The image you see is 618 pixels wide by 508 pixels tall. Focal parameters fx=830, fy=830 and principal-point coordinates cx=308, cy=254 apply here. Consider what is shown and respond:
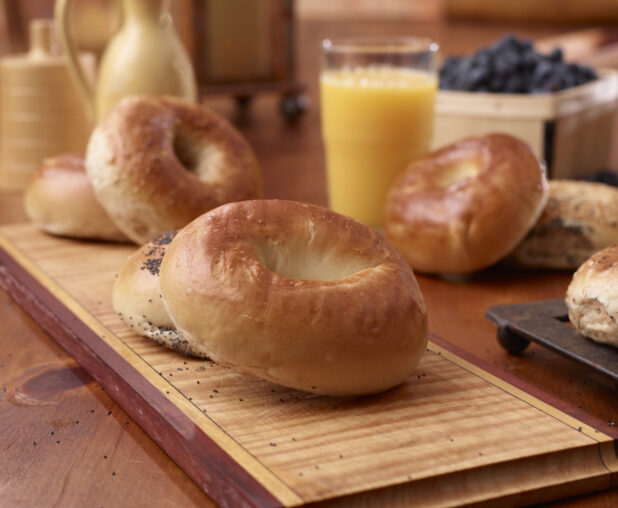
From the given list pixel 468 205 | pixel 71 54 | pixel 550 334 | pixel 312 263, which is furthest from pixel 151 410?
pixel 71 54

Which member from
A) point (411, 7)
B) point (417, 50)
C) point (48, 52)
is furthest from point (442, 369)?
point (411, 7)

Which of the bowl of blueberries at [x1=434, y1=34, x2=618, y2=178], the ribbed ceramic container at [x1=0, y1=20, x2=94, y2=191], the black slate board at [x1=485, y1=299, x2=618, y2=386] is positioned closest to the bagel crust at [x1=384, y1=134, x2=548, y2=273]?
the black slate board at [x1=485, y1=299, x2=618, y2=386]

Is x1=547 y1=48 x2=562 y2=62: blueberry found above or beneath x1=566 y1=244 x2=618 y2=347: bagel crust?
above

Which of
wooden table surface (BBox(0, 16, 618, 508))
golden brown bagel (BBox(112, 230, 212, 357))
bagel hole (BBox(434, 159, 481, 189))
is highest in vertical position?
bagel hole (BBox(434, 159, 481, 189))

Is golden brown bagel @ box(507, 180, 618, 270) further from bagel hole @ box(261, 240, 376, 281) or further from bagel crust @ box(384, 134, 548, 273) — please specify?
bagel hole @ box(261, 240, 376, 281)

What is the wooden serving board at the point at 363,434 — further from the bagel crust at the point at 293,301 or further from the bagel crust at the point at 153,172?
the bagel crust at the point at 153,172

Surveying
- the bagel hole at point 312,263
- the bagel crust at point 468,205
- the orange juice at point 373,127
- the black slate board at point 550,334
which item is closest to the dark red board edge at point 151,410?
the bagel hole at point 312,263

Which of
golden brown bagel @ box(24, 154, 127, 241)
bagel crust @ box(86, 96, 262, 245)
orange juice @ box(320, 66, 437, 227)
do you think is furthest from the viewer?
orange juice @ box(320, 66, 437, 227)
